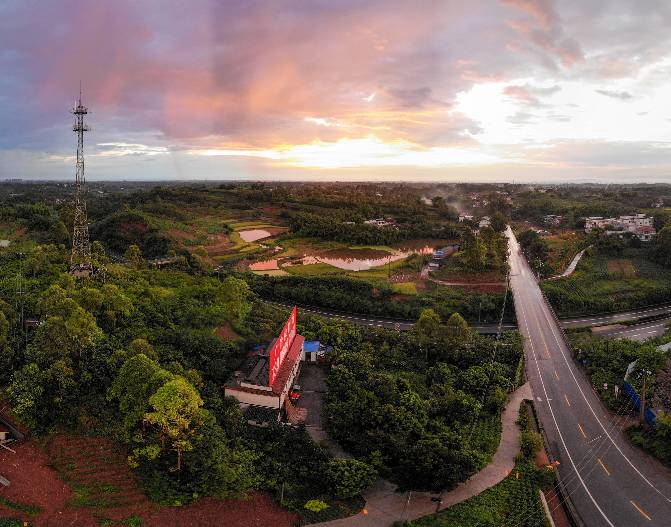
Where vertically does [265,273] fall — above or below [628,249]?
below

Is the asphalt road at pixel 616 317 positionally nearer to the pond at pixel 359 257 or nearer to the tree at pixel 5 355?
the pond at pixel 359 257

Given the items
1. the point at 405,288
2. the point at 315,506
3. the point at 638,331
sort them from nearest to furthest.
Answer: the point at 315,506 → the point at 638,331 → the point at 405,288

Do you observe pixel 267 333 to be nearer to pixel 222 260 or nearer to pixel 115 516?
pixel 115 516

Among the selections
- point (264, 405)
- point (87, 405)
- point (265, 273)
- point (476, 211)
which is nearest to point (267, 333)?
point (264, 405)

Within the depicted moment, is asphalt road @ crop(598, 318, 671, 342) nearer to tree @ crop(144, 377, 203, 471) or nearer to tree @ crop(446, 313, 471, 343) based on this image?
tree @ crop(446, 313, 471, 343)

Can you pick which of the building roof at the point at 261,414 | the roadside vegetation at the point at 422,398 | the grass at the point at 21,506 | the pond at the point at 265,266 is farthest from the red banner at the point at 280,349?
the pond at the point at 265,266

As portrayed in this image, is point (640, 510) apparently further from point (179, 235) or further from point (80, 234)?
point (179, 235)

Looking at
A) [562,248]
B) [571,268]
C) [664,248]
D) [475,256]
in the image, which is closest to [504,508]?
[475,256]
